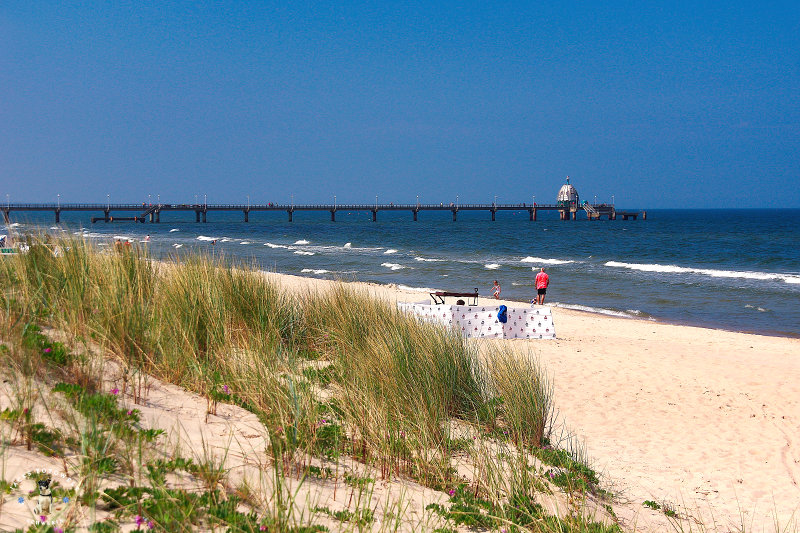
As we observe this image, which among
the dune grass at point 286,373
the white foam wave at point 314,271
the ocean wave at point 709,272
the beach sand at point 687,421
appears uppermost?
the dune grass at point 286,373

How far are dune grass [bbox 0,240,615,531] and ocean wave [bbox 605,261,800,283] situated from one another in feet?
96.8

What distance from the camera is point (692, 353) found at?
11.9 meters

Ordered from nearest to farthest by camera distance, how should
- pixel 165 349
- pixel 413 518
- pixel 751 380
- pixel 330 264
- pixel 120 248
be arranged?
pixel 413 518 → pixel 165 349 → pixel 120 248 → pixel 751 380 → pixel 330 264

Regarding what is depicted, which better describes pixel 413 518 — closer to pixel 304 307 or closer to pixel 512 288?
pixel 304 307

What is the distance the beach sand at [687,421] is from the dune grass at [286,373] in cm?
94

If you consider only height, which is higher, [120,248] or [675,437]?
[120,248]

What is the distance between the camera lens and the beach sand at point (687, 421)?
514 centimetres

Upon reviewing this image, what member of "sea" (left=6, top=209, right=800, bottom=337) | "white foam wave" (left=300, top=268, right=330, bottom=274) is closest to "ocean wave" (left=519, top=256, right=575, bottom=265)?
"sea" (left=6, top=209, right=800, bottom=337)

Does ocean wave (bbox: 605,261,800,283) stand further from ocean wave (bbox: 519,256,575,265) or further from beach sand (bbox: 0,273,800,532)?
beach sand (bbox: 0,273,800,532)

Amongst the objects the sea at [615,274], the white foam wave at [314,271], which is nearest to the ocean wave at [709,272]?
the sea at [615,274]

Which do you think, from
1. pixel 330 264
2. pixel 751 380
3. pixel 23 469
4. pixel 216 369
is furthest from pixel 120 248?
pixel 330 264

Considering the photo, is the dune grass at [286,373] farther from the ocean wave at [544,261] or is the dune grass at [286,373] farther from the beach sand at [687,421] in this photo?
the ocean wave at [544,261]

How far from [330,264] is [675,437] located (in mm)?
29488

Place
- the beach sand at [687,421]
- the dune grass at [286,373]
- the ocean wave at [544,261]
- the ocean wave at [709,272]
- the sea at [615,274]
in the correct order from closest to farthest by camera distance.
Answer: the dune grass at [286,373] < the beach sand at [687,421] < the sea at [615,274] < the ocean wave at [709,272] < the ocean wave at [544,261]
